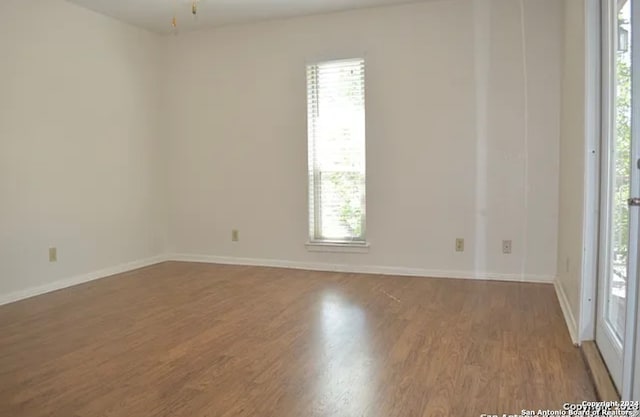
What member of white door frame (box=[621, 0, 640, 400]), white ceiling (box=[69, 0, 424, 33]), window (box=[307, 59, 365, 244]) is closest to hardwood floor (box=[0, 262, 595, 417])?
white door frame (box=[621, 0, 640, 400])

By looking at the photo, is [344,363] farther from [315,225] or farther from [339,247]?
[315,225]

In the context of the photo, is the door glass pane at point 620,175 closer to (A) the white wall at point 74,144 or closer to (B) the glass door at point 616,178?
(B) the glass door at point 616,178

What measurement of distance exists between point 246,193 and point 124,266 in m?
1.41

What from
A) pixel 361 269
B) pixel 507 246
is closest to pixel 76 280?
pixel 361 269

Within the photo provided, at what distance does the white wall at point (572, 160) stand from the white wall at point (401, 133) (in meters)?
0.37

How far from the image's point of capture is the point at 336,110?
15.3ft

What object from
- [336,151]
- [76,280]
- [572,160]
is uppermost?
[336,151]

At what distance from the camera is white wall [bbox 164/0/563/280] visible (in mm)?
4109

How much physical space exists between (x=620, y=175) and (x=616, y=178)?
9 cm

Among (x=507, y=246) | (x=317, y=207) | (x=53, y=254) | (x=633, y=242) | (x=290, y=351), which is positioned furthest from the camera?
(x=317, y=207)

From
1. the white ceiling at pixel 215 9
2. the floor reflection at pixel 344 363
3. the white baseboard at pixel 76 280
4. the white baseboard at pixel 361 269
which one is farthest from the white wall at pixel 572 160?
the white baseboard at pixel 76 280

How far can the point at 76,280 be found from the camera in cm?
430

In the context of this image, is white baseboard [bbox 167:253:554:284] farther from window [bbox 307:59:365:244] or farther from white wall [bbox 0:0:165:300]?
white wall [bbox 0:0:165:300]

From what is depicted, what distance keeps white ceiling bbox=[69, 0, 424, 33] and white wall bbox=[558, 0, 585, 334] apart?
164cm
